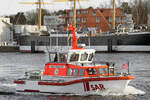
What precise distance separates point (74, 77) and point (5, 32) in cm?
12537

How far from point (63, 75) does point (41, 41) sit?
106598 mm

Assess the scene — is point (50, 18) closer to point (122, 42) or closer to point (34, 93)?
point (122, 42)

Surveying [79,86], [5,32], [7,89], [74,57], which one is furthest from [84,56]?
[5,32]

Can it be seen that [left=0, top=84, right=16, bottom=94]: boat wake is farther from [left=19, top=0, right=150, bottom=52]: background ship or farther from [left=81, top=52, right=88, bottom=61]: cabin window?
[left=19, top=0, right=150, bottom=52]: background ship

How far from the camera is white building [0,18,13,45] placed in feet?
514

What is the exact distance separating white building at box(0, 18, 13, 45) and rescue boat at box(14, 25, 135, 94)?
4701 inches

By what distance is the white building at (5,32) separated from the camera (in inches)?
6171

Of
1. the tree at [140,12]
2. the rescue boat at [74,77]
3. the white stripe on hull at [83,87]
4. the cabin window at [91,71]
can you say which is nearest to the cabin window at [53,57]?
the rescue boat at [74,77]

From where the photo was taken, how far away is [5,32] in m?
159

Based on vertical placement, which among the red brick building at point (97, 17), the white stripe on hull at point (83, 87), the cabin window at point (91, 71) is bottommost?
the white stripe on hull at point (83, 87)

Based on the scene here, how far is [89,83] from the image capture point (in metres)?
36.1

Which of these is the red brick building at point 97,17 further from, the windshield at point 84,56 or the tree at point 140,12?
the windshield at point 84,56

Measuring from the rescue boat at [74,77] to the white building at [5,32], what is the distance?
119409 millimetres

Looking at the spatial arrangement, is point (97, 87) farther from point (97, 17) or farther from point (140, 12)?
point (97, 17)
